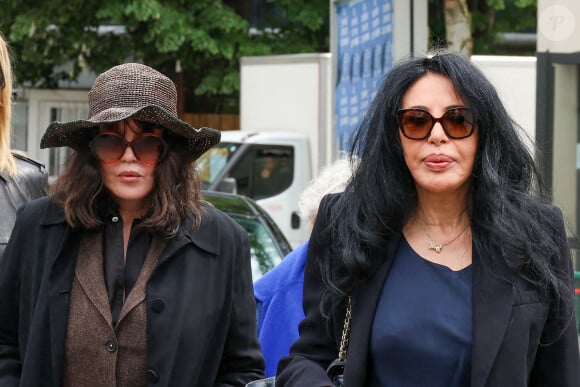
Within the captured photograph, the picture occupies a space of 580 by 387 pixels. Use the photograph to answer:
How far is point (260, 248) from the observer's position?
21.9ft

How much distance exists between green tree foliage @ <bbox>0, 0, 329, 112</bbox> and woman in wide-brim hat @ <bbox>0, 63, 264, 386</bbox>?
1317cm

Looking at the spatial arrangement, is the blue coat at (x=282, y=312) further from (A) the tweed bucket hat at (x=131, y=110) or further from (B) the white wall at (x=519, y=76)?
(B) the white wall at (x=519, y=76)

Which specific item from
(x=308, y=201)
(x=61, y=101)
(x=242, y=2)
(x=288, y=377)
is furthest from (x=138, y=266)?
(x=61, y=101)

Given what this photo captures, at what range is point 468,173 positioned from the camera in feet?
9.27

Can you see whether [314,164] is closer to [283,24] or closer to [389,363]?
[283,24]

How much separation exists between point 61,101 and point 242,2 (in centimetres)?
465

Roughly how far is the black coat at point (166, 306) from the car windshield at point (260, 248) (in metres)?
2.90

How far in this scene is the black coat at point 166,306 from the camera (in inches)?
123

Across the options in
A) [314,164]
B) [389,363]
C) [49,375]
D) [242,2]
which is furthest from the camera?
[242,2]

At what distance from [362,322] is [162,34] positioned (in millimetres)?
14270

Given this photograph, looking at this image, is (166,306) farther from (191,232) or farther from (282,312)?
(282,312)

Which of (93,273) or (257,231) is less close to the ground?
(93,273)

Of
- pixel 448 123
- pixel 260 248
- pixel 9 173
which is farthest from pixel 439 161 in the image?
pixel 260 248

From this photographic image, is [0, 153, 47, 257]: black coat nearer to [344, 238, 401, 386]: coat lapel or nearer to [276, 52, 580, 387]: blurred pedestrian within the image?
[276, 52, 580, 387]: blurred pedestrian
